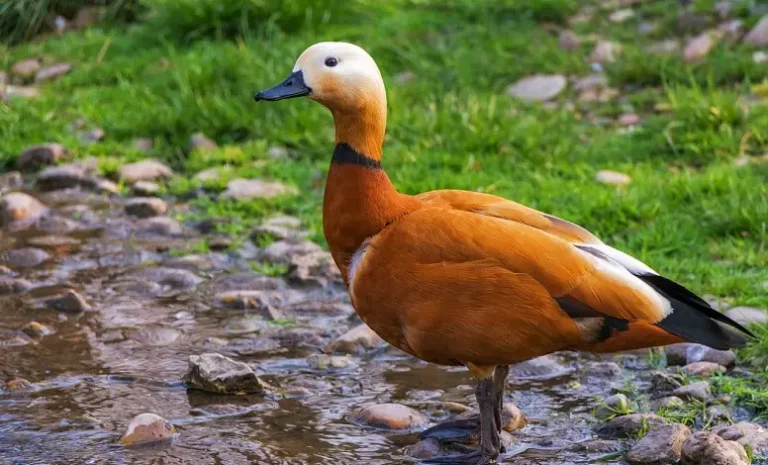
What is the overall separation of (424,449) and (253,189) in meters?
2.99

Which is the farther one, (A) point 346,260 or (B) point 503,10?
(B) point 503,10

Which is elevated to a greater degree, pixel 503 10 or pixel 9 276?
pixel 503 10

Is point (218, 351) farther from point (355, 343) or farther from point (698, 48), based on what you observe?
point (698, 48)

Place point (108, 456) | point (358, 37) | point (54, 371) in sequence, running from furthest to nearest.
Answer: point (358, 37) < point (54, 371) < point (108, 456)

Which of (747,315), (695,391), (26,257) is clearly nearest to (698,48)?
(747,315)

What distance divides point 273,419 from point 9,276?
2.02m

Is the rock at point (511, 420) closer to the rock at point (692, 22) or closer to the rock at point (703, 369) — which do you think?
the rock at point (703, 369)

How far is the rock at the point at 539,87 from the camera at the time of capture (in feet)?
24.8

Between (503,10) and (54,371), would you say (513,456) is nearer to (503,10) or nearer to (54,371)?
(54,371)

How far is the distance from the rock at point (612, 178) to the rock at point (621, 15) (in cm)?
252

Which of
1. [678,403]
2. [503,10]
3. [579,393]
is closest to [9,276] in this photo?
[579,393]

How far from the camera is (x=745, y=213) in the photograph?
214 inches

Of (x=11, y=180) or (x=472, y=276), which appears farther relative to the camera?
(x=11, y=180)

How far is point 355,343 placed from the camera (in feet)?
15.5
